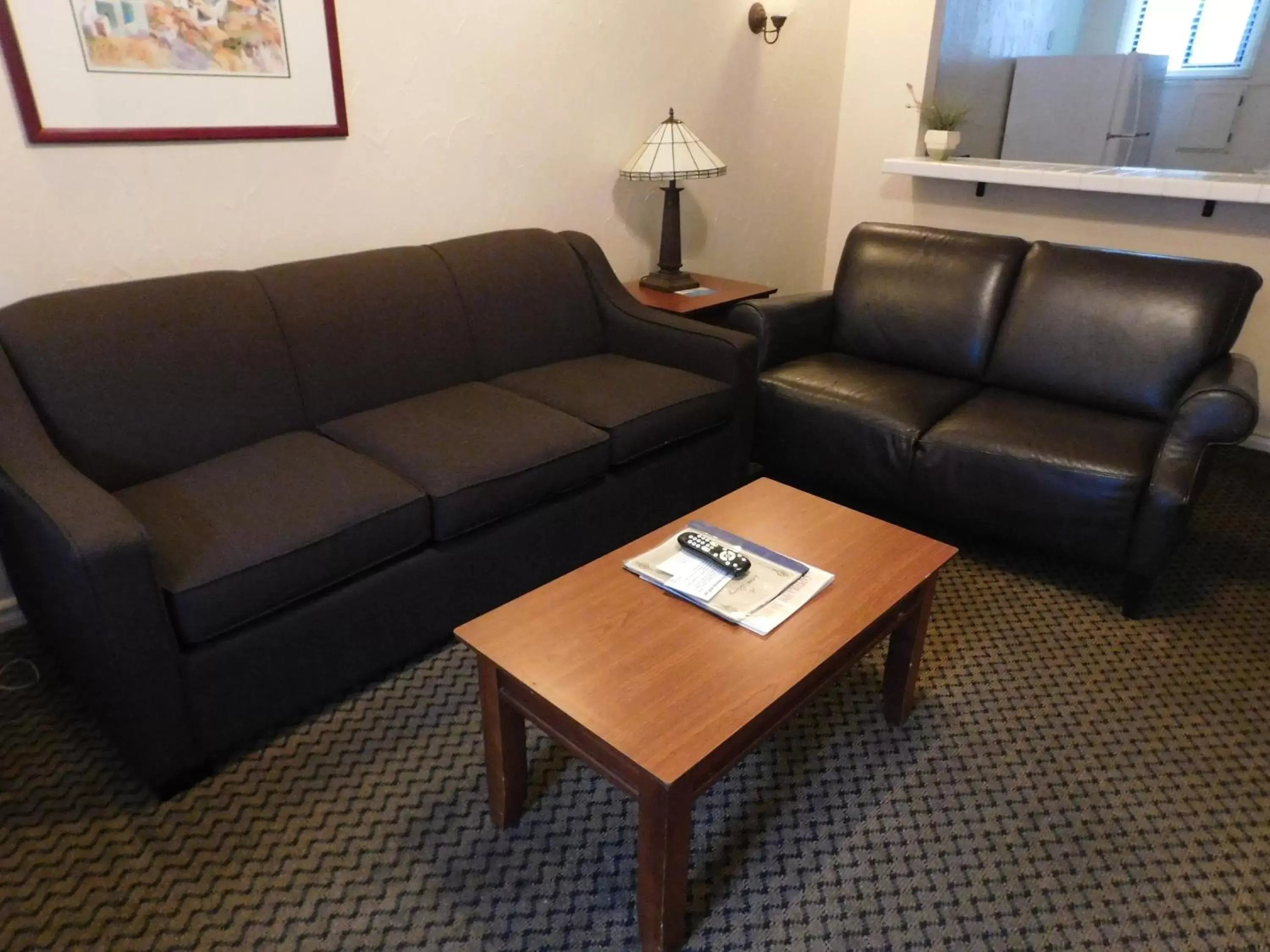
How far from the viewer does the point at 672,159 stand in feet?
9.34

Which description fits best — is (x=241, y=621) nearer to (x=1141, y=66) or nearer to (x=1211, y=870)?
(x=1211, y=870)

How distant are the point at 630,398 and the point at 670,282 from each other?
0.89 metres

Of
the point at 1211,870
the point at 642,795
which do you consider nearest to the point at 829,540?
the point at 642,795

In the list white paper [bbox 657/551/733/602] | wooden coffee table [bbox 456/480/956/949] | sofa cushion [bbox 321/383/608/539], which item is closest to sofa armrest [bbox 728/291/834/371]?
sofa cushion [bbox 321/383/608/539]

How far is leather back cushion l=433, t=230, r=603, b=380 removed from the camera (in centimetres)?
251

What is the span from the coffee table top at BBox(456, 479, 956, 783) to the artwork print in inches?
63.1

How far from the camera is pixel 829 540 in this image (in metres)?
1.74

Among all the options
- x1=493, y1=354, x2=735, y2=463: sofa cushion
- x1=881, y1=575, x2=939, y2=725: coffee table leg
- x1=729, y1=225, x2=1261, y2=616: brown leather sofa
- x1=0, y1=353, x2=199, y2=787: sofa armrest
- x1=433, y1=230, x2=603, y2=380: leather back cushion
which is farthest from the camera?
x1=433, y1=230, x2=603, y2=380: leather back cushion

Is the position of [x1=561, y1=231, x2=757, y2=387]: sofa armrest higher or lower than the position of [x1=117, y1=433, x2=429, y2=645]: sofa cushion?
higher

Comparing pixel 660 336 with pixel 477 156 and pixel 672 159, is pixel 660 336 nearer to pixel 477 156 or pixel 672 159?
pixel 672 159

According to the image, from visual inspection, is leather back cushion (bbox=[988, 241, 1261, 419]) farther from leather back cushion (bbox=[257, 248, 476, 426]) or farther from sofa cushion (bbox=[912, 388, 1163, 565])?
leather back cushion (bbox=[257, 248, 476, 426])

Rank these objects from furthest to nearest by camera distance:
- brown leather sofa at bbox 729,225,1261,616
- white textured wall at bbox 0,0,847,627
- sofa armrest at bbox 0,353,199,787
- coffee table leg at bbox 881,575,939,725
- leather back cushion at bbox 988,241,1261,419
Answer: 1. leather back cushion at bbox 988,241,1261,419
2. brown leather sofa at bbox 729,225,1261,616
3. white textured wall at bbox 0,0,847,627
4. coffee table leg at bbox 881,575,939,725
5. sofa armrest at bbox 0,353,199,787

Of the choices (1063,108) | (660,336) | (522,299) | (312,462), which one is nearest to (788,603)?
(312,462)

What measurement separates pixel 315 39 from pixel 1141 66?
368cm
